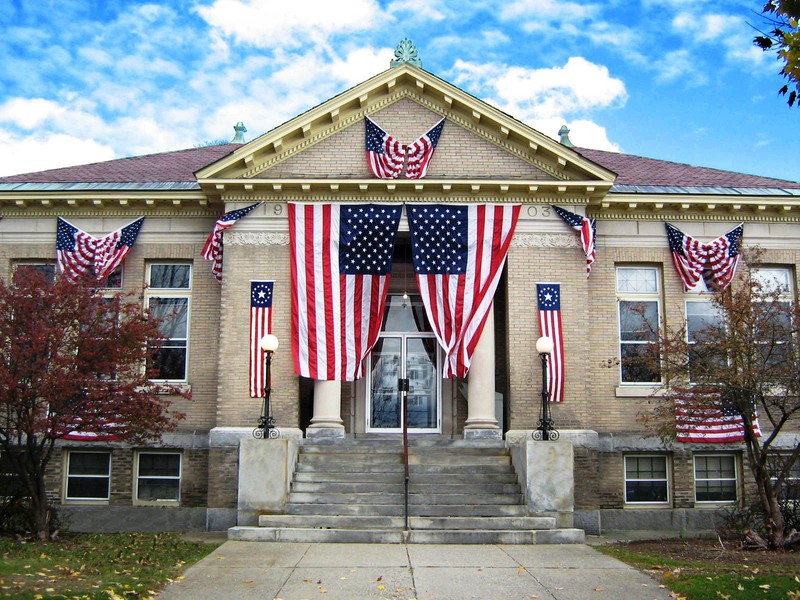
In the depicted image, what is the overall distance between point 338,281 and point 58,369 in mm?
6302

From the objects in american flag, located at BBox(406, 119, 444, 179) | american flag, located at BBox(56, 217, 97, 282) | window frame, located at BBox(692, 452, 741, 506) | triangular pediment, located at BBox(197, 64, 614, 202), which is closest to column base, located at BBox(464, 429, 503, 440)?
window frame, located at BBox(692, 452, 741, 506)

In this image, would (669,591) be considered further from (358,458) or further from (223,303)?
(223,303)

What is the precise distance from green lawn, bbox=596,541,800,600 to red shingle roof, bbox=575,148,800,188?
9632mm

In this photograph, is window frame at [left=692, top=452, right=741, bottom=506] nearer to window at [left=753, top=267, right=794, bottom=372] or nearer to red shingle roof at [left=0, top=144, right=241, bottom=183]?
window at [left=753, top=267, right=794, bottom=372]

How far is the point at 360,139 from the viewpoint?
1884 centimetres

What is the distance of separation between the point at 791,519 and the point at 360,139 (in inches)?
459

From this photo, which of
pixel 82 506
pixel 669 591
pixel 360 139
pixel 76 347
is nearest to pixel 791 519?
pixel 669 591

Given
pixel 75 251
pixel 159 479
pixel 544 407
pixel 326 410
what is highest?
pixel 75 251

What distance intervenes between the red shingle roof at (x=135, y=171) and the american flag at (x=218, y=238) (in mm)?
2469

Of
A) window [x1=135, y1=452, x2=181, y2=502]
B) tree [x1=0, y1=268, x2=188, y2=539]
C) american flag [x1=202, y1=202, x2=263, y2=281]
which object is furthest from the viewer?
window [x1=135, y1=452, x2=181, y2=502]

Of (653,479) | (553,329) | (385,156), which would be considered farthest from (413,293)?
(653,479)

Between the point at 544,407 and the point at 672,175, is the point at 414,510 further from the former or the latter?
the point at 672,175

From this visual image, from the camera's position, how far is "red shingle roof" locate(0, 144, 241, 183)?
67.4ft

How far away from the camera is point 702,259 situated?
19469 millimetres
